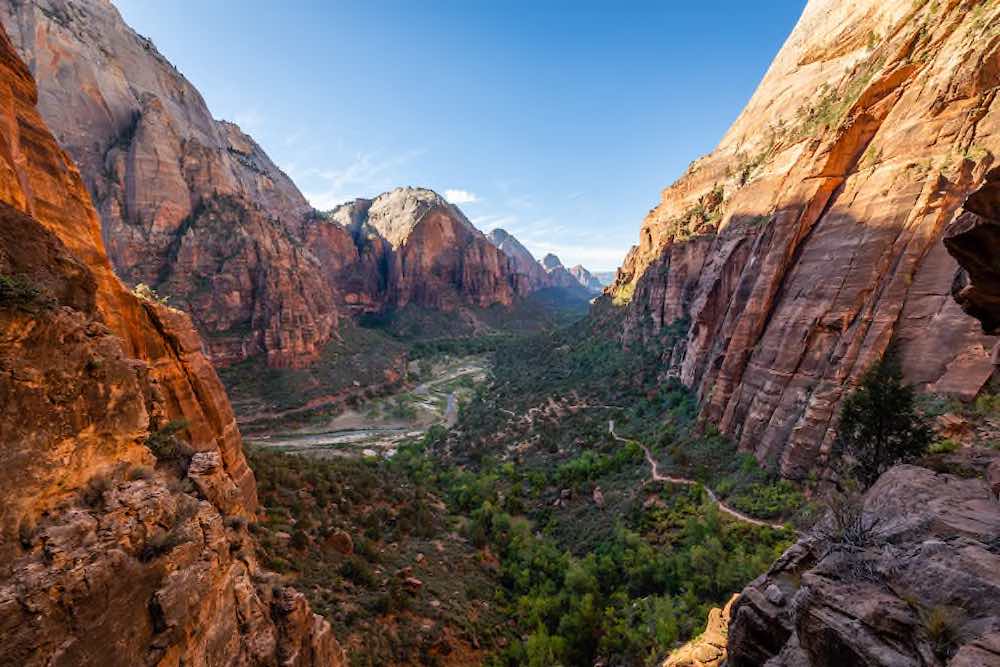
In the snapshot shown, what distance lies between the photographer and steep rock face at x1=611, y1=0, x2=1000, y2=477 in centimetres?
1725

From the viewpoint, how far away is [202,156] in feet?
209

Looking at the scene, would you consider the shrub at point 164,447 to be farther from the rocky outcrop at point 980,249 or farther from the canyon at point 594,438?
the rocky outcrop at point 980,249

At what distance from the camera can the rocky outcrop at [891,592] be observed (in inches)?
175

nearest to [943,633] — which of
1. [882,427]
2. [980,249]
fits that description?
[980,249]

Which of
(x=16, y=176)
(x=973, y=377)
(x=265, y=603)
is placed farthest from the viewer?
(x=973, y=377)

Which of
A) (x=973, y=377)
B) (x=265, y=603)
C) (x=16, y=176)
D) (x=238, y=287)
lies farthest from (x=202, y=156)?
(x=973, y=377)

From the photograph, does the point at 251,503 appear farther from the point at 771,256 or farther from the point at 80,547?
the point at 771,256

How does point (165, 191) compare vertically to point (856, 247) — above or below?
above

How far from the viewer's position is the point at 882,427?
44.7 ft

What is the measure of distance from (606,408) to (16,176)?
129ft

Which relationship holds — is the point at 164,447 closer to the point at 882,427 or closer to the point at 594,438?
the point at 882,427

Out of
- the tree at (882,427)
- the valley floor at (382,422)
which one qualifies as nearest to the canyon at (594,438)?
the valley floor at (382,422)

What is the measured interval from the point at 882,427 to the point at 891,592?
11500 millimetres

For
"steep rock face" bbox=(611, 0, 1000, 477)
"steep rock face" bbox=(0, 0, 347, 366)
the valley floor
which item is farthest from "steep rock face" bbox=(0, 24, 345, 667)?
"steep rock face" bbox=(0, 0, 347, 366)
